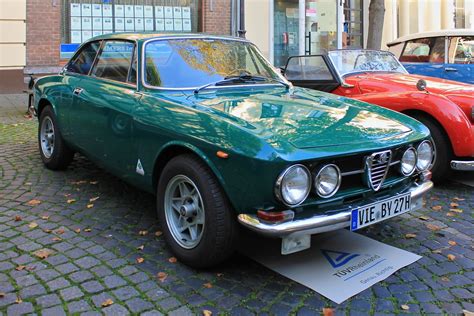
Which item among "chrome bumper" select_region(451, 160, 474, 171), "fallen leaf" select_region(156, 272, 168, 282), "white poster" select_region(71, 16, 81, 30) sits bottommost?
"fallen leaf" select_region(156, 272, 168, 282)

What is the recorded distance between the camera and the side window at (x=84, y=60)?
17.0 ft

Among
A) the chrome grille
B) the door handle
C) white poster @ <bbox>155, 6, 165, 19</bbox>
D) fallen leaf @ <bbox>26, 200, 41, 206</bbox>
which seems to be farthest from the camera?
white poster @ <bbox>155, 6, 165, 19</bbox>

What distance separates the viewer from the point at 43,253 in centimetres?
363

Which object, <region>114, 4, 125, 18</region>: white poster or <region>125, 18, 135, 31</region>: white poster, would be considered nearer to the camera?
<region>114, 4, 125, 18</region>: white poster

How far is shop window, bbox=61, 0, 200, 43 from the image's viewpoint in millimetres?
11930

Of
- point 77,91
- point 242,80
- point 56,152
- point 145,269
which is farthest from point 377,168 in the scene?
point 56,152

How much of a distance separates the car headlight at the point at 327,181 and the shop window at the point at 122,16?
9133 millimetres

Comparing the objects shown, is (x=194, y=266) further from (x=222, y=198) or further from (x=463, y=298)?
(x=463, y=298)

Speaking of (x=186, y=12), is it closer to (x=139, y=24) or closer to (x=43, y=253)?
(x=139, y=24)

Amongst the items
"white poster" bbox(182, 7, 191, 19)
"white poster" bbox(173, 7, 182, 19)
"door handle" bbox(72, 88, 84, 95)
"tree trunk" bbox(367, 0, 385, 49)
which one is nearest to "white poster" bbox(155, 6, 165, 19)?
"white poster" bbox(173, 7, 182, 19)

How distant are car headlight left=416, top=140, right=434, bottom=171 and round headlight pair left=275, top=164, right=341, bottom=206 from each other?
36.5 inches

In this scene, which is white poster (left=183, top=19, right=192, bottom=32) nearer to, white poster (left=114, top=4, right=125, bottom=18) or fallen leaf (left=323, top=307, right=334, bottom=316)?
white poster (left=114, top=4, right=125, bottom=18)

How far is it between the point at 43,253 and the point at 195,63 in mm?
1921

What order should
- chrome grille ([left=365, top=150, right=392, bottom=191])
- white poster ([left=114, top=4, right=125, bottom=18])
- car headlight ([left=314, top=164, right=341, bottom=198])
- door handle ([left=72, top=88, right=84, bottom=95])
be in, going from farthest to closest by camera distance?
1. white poster ([left=114, top=4, right=125, bottom=18])
2. door handle ([left=72, top=88, right=84, bottom=95])
3. chrome grille ([left=365, top=150, right=392, bottom=191])
4. car headlight ([left=314, top=164, right=341, bottom=198])
